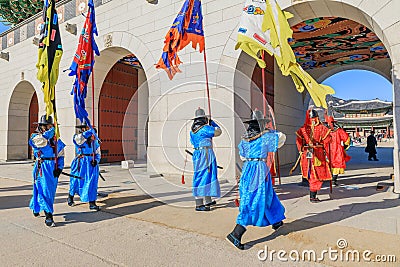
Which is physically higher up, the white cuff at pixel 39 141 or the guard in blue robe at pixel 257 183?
the white cuff at pixel 39 141

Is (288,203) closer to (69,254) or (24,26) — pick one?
(69,254)

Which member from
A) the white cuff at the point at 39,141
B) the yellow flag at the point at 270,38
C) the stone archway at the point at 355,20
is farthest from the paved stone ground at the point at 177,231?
the stone archway at the point at 355,20

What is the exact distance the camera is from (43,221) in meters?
4.07

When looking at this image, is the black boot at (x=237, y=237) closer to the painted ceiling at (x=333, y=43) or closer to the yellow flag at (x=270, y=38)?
the yellow flag at (x=270, y=38)

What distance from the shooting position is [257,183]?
3186 millimetres

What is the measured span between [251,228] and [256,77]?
5.81 metres

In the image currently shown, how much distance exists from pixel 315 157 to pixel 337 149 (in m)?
2.78

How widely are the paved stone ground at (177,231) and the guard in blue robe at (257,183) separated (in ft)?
0.82

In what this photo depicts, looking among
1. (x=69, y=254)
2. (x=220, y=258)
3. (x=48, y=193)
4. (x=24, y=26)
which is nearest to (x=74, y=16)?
(x=24, y=26)

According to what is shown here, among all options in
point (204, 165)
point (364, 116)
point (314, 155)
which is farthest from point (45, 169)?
point (364, 116)

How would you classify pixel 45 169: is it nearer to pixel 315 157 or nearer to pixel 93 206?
pixel 93 206

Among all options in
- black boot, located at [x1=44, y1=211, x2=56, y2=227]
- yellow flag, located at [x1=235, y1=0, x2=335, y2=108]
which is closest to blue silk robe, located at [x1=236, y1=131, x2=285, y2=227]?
yellow flag, located at [x1=235, y1=0, x2=335, y2=108]

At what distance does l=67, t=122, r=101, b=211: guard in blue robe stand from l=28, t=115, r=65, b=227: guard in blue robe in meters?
0.64

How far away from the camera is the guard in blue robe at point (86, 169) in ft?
15.4
